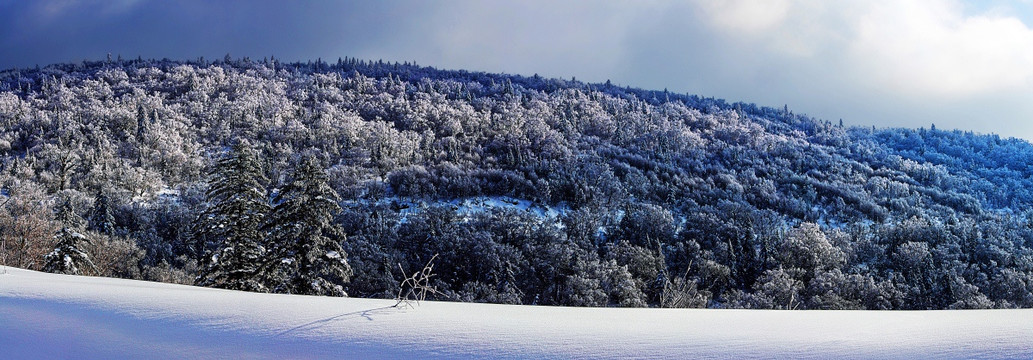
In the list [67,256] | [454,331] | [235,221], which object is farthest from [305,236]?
[454,331]

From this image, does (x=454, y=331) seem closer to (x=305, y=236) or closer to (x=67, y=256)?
(x=305, y=236)

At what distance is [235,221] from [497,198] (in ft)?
284

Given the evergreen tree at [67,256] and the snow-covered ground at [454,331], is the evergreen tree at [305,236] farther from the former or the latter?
the snow-covered ground at [454,331]

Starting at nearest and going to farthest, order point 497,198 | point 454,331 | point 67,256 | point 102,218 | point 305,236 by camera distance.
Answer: point 454,331 → point 305,236 → point 67,256 → point 102,218 → point 497,198

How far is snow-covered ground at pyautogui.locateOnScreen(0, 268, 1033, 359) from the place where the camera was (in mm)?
2324

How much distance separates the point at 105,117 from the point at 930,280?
166864 millimetres

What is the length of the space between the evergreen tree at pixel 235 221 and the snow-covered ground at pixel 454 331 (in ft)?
42.9

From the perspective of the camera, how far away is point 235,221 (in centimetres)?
1570

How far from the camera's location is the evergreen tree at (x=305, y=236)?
1519 cm

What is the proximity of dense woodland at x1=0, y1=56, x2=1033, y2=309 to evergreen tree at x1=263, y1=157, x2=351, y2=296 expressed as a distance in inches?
2.4

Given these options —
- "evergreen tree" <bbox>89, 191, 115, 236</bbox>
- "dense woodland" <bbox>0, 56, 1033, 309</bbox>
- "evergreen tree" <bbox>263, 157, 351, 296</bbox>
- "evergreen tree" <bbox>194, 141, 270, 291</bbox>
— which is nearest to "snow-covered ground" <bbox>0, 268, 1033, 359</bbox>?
"dense woodland" <bbox>0, 56, 1033, 309</bbox>

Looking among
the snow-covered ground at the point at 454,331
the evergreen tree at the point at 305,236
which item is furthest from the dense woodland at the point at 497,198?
the snow-covered ground at the point at 454,331

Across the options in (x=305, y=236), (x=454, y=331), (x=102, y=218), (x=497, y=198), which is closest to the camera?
(x=454, y=331)

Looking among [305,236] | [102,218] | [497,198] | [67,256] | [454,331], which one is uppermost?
[497,198]
